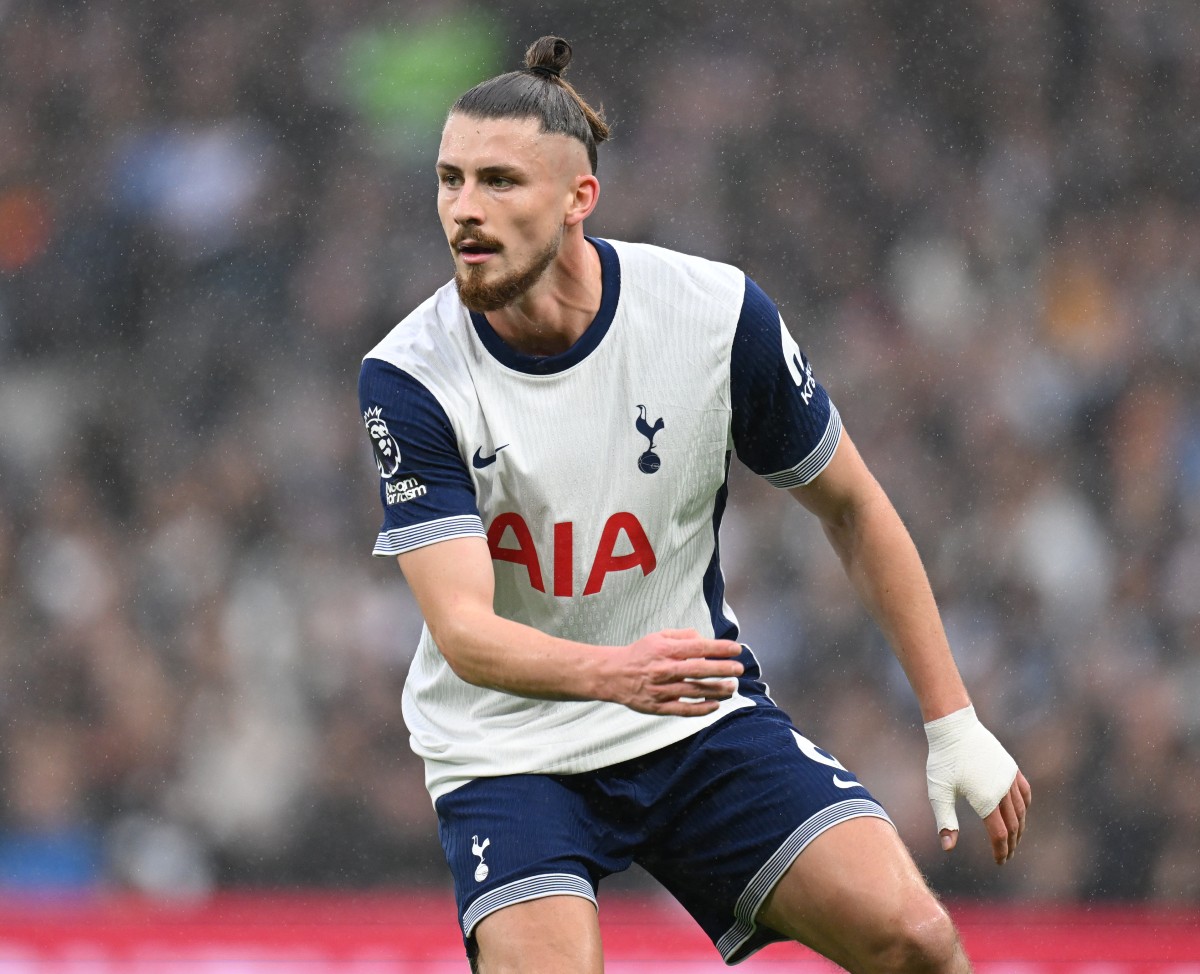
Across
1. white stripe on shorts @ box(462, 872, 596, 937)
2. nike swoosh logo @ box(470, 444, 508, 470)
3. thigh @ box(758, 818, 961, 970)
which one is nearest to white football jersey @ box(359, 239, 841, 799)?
nike swoosh logo @ box(470, 444, 508, 470)

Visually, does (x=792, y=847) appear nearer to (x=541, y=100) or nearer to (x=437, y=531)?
(x=437, y=531)

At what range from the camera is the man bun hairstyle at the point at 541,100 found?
315 centimetres

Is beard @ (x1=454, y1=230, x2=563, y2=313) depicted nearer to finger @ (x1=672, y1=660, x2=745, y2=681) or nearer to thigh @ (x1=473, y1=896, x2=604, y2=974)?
finger @ (x1=672, y1=660, x2=745, y2=681)

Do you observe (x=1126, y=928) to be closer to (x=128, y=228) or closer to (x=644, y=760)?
(x=644, y=760)

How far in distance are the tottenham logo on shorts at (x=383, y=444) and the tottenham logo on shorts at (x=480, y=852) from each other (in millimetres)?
679

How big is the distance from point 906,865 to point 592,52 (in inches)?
239

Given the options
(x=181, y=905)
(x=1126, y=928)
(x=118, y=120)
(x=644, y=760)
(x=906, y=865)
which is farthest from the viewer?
(x=118, y=120)

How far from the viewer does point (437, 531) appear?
9.92 ft

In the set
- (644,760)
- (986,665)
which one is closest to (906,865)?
(644,760)

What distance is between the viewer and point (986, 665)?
22.7 ft

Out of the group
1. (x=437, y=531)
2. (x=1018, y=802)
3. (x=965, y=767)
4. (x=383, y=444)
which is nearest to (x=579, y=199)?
(x=383, y=444)

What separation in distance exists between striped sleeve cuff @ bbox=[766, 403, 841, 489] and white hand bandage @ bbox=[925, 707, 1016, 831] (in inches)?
21.0

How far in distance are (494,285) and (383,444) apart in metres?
0.36

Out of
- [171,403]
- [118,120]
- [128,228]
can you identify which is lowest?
[171,403]
